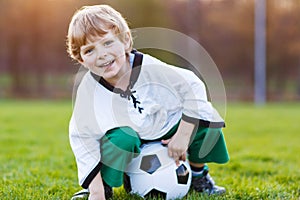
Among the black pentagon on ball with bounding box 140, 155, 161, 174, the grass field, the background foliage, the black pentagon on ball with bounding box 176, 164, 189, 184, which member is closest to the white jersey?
the black pentagon on ball with bounding box 140, 155, 161, 174

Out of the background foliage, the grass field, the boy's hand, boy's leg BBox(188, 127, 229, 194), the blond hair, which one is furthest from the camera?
the background foliage

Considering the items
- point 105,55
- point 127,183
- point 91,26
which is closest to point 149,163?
point 127,183

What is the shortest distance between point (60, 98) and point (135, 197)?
54.0 feet

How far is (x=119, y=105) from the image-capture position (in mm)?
2242

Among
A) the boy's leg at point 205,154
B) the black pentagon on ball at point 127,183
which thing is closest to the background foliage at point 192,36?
the boy's leg at point 205,154

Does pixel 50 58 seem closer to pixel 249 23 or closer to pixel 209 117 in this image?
pixel 249 23

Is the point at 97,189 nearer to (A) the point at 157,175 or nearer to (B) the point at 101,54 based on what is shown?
(A) the point at 157,175

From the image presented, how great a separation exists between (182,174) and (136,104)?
389 mm

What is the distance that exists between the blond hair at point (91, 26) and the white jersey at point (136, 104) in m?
0.16

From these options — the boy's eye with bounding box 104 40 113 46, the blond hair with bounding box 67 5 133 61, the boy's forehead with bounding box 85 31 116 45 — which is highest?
the blond hair with bounding box 67 5 133 61

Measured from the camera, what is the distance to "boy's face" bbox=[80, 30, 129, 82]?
2096mm

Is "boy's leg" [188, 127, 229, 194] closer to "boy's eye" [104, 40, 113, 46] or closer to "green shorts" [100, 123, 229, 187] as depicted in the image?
"green shorts" [100, 123, 229, 187]

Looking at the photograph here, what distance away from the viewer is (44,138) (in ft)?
16.8

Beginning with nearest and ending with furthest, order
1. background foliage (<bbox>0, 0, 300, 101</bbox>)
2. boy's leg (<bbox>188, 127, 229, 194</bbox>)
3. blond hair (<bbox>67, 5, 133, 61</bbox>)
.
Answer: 1. blond hair (<bbox>67, 5, 133, 61</bbox>)
2. boy's leg (<bbox>188, 127, 229, 194</bbox>)
3. background foliage (<bbox>0, 0, 300, 101</bbox>)
